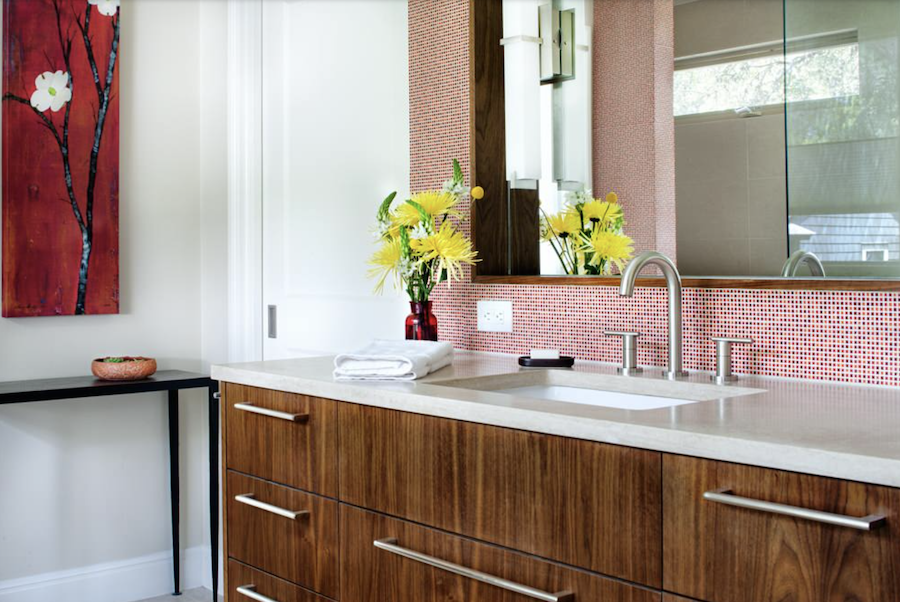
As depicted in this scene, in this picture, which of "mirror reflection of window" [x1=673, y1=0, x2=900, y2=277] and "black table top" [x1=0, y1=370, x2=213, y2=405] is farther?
"black table top" [x1=0, y1=370, x2=213, y2=405]

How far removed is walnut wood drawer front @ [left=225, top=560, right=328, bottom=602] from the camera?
1.95 metres

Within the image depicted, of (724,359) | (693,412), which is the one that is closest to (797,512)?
(693,412)

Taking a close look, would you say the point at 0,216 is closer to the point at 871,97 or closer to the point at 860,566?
the point at 871,97

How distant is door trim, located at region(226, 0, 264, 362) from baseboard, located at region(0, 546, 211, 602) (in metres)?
0.78

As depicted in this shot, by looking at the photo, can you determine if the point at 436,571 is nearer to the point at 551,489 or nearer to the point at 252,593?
the point at 551,489

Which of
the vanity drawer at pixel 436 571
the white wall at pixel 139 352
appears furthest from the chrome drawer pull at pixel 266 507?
the white wall at pixel 139 352

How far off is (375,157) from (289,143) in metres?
0.50

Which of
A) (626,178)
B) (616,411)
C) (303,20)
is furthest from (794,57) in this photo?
(303,20)

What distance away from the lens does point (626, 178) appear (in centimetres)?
209

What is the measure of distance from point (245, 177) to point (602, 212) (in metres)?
1.63

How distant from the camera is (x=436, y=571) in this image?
159cm

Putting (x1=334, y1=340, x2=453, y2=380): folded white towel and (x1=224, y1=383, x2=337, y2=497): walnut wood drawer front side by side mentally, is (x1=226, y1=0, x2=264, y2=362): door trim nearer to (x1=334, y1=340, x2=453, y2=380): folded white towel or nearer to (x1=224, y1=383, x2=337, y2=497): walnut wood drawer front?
(x1=224, y1=383, x2=337, y2=497): walnut wood drawer front

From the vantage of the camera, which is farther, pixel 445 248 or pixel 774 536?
pixel 445 248

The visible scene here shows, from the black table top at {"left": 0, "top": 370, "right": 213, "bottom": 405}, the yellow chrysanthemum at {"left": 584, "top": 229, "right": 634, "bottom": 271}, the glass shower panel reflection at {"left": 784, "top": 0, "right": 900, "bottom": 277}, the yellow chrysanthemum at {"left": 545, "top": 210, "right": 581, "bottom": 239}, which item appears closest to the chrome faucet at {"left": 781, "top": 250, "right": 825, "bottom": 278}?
the glass shower panel reflection at {"left": 784, "top": 0, "right": 900, "bottom": 277}
